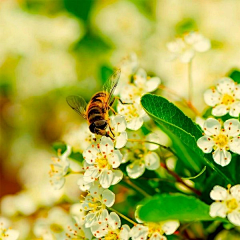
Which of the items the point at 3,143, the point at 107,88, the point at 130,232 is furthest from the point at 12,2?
the point at 130,232

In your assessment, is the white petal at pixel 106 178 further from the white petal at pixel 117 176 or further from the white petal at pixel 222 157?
the white petal at pixel 222 157

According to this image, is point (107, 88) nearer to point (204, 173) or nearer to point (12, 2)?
point (204, 173)

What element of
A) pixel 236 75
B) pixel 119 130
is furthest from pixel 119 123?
pixel 236 75

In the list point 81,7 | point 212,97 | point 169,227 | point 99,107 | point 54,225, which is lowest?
point 54,225

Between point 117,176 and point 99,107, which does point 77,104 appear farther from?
point 117,176

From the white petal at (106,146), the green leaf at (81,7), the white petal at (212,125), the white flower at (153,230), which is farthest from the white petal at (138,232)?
the green leaf at (81,7)

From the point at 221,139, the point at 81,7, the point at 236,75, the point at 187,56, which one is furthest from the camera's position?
the point at 81,7
